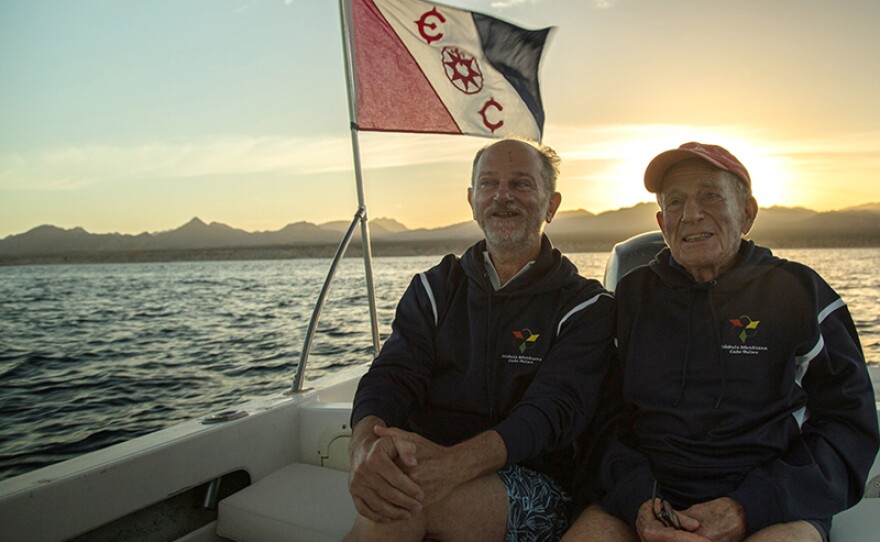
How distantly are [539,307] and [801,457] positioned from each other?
0.82 meters

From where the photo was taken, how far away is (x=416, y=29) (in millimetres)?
3588

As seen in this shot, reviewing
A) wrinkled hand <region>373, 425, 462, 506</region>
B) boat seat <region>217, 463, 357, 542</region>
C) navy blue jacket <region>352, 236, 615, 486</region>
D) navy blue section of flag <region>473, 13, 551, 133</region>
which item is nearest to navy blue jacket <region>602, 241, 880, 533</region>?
navy blue jacket <region>352, 236, 615, 486</region>

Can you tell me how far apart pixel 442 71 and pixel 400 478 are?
9.27 feet

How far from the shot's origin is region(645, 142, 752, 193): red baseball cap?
1.72m

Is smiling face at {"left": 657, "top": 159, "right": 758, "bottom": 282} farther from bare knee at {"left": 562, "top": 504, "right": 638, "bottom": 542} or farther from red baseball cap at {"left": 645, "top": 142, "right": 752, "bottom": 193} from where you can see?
bare knee at {"left": 562, "top": 504, "right": 638, "bottom": 542}

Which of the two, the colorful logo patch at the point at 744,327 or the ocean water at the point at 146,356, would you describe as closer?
the colorful logo patch at the point at 744,327

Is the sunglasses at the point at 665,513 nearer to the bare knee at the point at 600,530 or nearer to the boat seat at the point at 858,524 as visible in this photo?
the bare knee at the point at 600,530

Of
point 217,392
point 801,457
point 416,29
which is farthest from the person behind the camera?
point 217,392

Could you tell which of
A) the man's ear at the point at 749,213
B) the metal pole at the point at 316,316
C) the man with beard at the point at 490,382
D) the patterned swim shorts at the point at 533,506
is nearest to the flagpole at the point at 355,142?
the metal pole at the point at 316,316

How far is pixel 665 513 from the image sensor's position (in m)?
1.45

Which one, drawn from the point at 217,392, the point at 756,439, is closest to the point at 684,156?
the point at 756,439

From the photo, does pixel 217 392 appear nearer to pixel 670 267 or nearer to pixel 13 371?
pixel 13 371

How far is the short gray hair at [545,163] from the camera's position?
2.16 metres

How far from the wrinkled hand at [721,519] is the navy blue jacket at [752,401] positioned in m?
0.02
